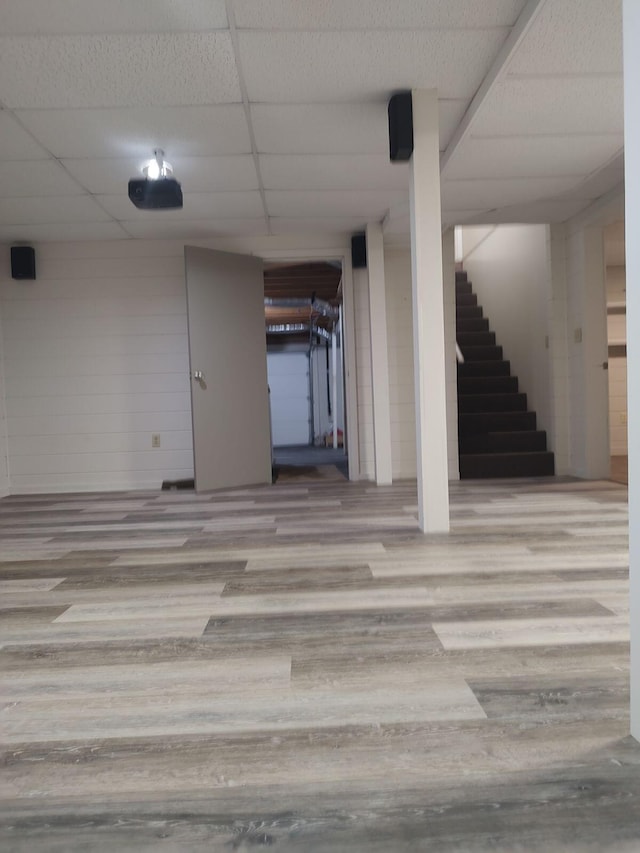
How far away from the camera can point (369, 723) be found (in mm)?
1422

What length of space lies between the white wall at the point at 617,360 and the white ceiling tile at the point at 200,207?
466cm

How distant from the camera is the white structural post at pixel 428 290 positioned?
3.19 m

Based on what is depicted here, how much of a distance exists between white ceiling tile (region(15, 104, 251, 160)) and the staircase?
369cm

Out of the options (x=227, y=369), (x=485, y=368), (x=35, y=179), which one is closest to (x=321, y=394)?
(x=485, y=368)

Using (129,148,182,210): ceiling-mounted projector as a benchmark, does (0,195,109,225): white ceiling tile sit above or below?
above

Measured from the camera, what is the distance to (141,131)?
11.4 ft

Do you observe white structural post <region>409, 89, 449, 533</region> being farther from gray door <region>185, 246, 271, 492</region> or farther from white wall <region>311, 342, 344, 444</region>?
white wall <region>311, 342, 344, 444</region>

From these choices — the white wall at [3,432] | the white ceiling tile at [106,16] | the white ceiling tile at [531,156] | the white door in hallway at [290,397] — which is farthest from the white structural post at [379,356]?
the white door in hallway at [290,397]

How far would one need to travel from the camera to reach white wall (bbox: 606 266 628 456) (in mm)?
7285

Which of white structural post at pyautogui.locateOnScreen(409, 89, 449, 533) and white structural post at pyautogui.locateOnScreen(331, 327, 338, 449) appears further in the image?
white structural post at pyautogui.locateOnScreen(331, 327, 338, 449)

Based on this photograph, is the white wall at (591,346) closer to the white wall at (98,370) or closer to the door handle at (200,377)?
the door handle at (200,377)

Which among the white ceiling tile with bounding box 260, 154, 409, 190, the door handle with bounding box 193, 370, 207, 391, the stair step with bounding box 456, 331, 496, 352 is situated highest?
the white ceiling tile with bounding box 260, 154, 409, 190

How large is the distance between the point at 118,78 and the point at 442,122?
6.04ft

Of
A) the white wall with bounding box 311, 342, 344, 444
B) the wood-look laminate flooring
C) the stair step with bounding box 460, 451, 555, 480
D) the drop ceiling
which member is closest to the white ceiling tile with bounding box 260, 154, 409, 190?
the drop ceiling
